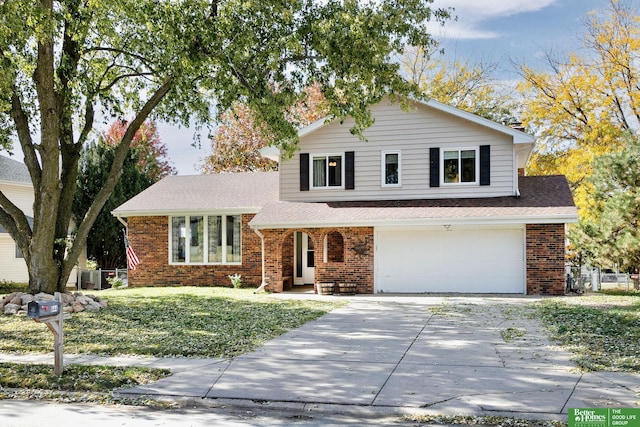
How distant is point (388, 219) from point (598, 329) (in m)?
8.37

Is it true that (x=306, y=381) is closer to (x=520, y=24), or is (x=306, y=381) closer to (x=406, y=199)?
(x=406, y=199)

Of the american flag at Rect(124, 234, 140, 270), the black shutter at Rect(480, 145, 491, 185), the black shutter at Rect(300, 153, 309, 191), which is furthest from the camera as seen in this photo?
the american flag at Rect(124, 234, 140, 270)

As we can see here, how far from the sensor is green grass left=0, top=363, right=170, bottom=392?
6895 millimetres

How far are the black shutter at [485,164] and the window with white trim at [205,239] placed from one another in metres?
8.64

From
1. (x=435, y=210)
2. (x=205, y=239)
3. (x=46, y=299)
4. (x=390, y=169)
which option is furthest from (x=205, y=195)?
(x=46, y=299)

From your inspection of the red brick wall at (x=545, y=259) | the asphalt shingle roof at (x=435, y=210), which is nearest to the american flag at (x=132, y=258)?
the asphalt shingle roof at (x=435, y=210)

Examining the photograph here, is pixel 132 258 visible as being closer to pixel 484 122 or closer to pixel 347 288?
pixel 347 288

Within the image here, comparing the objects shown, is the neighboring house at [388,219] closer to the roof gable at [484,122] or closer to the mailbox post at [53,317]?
the roof gable at [484,122]

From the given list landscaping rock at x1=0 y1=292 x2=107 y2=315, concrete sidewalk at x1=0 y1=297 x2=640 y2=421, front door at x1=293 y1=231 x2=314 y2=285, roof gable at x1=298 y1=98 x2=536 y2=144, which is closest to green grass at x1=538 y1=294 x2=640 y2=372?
concrete sidewalk at x1=0 y1=297 x2=640 y2=421

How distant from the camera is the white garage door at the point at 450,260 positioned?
1814 centimetres

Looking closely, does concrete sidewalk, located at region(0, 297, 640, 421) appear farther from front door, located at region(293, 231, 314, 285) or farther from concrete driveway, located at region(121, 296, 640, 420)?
front door, located at region(293, 231, 314, 285)

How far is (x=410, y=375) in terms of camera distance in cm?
724

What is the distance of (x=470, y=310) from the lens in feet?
45.5

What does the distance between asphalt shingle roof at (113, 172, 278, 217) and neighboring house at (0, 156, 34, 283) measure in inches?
301
